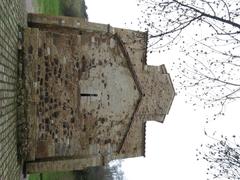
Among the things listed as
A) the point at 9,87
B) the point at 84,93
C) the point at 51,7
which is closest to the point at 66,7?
the point at 51,7

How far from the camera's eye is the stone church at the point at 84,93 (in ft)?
44.7

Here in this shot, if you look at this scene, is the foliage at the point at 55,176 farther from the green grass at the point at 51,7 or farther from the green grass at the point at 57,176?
the green grass at the point at 51,7

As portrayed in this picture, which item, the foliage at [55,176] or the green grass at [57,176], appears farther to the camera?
the green grass at [57,176]

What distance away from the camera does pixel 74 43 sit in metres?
14.5

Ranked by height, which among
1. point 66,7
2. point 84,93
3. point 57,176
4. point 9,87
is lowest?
point 57,176

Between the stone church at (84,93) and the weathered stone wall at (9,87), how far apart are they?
0.86 meters

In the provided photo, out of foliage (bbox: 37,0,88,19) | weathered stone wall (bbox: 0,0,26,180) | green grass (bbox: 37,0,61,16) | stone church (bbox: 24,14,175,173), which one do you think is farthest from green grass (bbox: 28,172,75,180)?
weathered stone wall (bbox: 0,0,26,180)

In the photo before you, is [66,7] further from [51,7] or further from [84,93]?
[84,93]

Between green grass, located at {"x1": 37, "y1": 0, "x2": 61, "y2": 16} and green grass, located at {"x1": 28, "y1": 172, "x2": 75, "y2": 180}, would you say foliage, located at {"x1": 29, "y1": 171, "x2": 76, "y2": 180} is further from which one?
green grass, located at {"x1": 37, "y1": 0, "x2": 61, "y2": 16}

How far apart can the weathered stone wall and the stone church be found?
0.86 m

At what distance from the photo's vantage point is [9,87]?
1105 cm

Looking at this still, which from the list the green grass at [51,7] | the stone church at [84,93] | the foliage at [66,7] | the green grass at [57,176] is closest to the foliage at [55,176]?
the green grass at [57,176]

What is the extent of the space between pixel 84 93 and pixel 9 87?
3.98 m

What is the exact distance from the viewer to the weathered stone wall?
9828 millimetres
